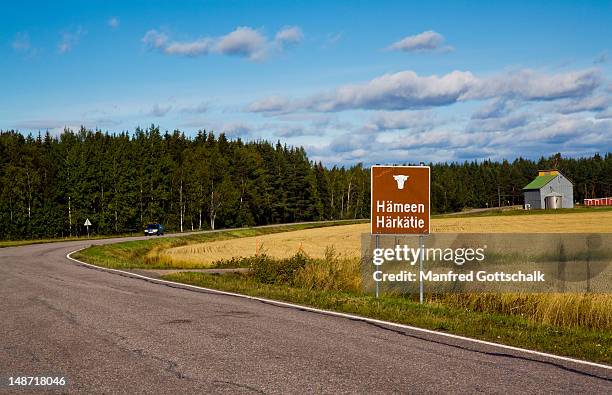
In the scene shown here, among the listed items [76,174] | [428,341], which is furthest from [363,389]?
[76,174]

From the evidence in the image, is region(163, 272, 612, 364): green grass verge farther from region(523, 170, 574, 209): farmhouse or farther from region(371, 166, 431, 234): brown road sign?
region(523, 170, 574, 209): farmhouse

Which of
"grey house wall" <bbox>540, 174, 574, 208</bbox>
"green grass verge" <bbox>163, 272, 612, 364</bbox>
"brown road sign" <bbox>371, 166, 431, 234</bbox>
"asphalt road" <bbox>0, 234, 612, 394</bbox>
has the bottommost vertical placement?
"green grass verge" <bbox>163, 272, 612, 364</bbox>

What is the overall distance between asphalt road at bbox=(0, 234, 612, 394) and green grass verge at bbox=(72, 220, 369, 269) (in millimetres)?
15894

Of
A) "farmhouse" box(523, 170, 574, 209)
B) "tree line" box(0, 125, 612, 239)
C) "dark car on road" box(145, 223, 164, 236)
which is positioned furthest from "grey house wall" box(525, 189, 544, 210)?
"dark car on road" box(145, 223, 164, 236)

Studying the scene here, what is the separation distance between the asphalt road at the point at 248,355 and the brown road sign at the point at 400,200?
3.66 meters

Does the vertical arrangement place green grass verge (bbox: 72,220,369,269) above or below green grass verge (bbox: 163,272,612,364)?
below

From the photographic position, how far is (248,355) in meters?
8.12

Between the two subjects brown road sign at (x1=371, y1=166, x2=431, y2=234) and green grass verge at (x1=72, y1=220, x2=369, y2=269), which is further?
green grass verge at (x1=72, y1=220, x2=369, y2=269)

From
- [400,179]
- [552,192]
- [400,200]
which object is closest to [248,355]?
[400,200]

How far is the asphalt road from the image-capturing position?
670 cm

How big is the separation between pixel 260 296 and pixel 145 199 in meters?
69.9

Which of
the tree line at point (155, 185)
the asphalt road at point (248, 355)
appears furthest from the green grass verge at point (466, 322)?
the tree line at point (155, 185)

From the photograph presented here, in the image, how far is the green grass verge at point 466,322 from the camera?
920cm

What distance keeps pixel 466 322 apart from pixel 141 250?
3778cm
